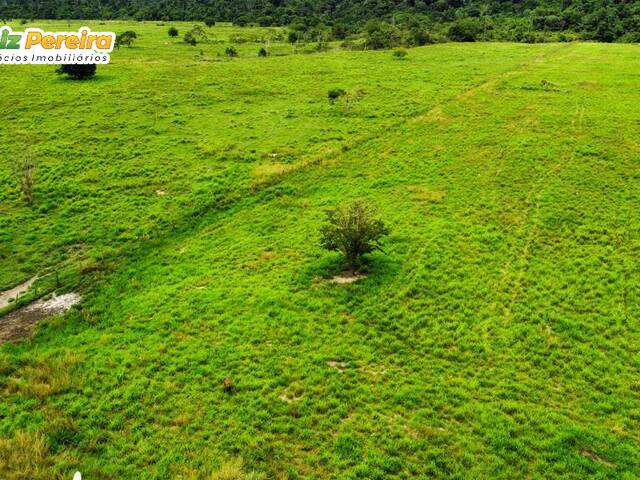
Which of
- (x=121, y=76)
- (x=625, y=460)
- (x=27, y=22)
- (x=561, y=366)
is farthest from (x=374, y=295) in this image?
(x=27, y=22)

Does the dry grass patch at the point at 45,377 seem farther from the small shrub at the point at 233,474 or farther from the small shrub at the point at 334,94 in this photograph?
the small shrub at the point at 334,94

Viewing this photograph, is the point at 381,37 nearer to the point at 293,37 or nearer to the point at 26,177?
the point at 293,37

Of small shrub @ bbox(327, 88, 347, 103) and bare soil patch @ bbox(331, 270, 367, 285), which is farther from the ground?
small shrub @ bbox(327, 88, 347, 103)

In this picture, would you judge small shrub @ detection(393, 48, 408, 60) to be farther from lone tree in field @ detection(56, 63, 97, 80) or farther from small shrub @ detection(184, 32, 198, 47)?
lone tree in field @ detection(56, 63, 97, 80)

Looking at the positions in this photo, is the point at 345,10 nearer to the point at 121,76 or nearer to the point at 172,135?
the point at 121,76

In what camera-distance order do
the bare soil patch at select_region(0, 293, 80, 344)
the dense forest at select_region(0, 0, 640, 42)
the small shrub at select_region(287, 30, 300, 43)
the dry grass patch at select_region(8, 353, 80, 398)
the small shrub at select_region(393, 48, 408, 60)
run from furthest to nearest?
the dense forest at select_region(0, 0, 640, 42) < the small shrub at select_region(287, 30, 300, 43) < the small shrub at select_region(393, 48, 408, 60) < the bare soil patch at select_region(0, 293, 80, 344) < the dry grass patch at select_region(8, 353, 80, 398)

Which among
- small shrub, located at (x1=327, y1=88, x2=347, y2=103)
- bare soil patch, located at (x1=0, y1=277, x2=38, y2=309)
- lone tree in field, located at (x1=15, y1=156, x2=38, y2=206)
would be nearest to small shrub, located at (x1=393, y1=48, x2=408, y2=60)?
small shrub, located at (x1=327, y1=88, x2=347, y2=103)
